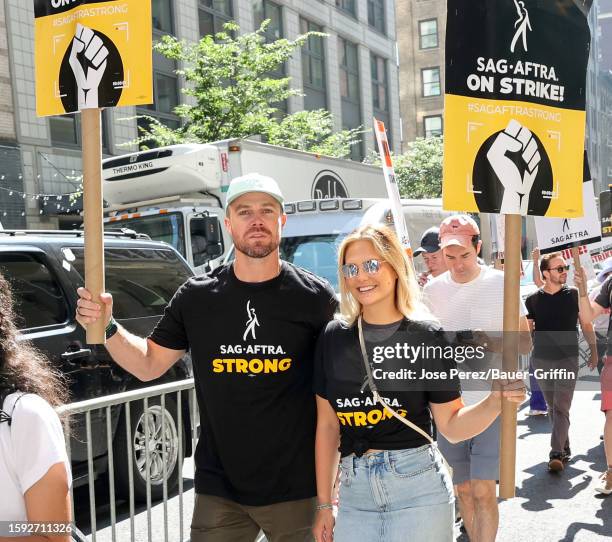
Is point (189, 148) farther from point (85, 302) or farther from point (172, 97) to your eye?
point (172, 97)

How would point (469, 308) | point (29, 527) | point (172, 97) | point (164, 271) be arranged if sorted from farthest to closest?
point (172, 97) → point (164, 271) → point (469, 308) → point (29, 527)

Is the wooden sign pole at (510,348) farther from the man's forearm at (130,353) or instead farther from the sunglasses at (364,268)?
the man's forearm at (130,353)

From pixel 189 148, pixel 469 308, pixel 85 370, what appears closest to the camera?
pixel 469 308

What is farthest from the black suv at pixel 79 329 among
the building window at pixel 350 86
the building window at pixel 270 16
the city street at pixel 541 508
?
the building window at pixel 350 86

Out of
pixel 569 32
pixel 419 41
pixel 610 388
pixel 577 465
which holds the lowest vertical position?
pixel 577 465

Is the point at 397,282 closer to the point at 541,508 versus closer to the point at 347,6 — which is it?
the point at 541,508

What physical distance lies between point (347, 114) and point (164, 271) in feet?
93.9

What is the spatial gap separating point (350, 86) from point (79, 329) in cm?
3079

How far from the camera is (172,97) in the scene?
24.5 m

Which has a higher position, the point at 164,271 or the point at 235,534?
the point at 164,271

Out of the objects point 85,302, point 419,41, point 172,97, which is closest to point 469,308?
point 85,302

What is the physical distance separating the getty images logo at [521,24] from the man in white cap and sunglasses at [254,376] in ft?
3.63

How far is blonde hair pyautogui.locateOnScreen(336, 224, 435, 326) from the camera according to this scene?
10.7 ft

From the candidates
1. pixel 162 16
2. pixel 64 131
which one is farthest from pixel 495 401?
pixel 162 16
